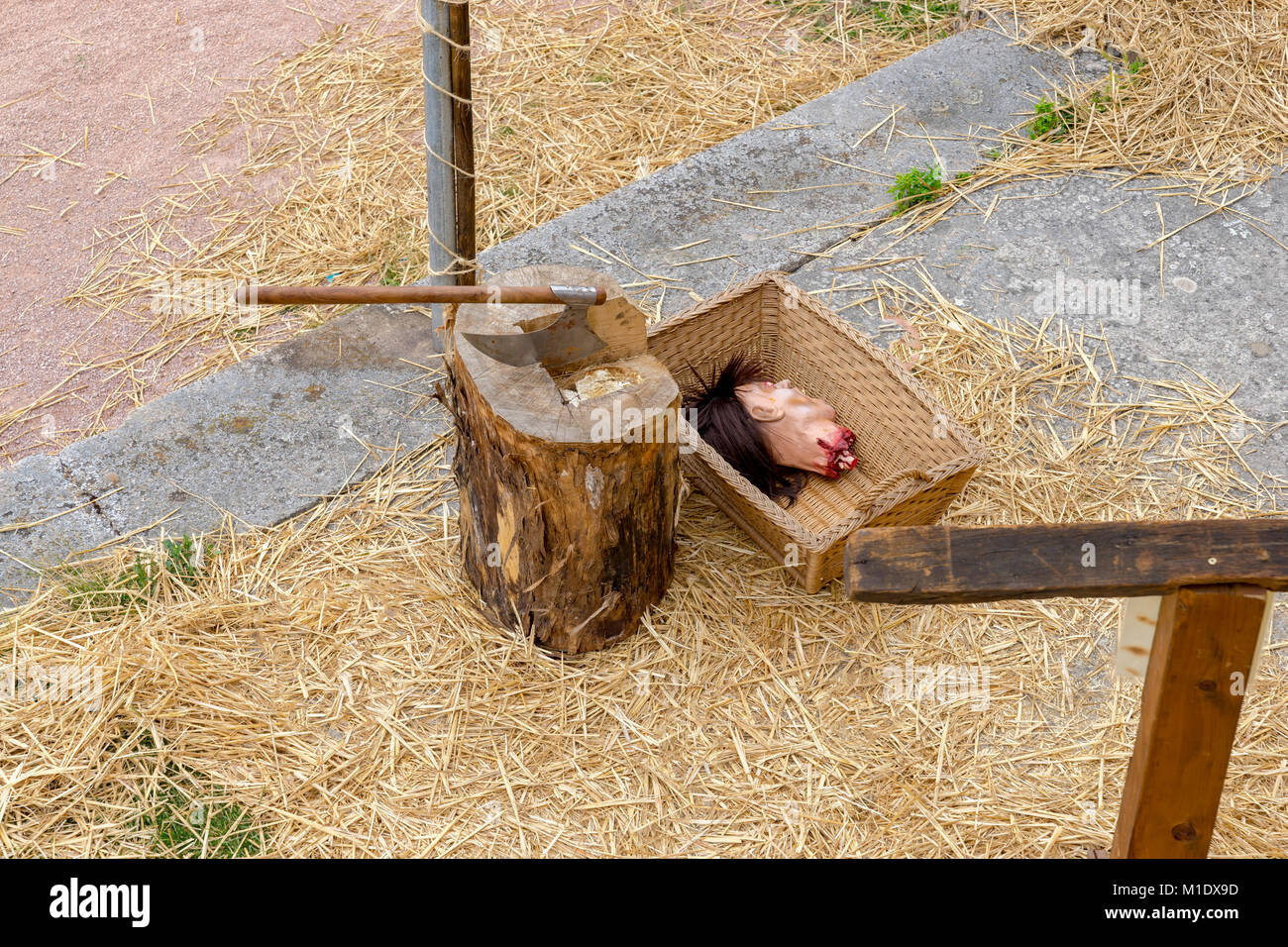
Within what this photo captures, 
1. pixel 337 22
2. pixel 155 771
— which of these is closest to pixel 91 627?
pixel 155 771

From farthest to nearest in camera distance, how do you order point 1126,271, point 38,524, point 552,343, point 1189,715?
point 1126,271
point 38,524
point 552,343
point 1189,715

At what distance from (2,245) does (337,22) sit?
218 centimetres

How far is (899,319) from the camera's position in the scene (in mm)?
4426

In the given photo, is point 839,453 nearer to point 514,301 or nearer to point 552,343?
point 552,343

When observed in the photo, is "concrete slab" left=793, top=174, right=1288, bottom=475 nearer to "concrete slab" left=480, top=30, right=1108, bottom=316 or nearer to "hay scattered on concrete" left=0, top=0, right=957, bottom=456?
"concrete slab" left=480, top=30, right=1108, bottom=316

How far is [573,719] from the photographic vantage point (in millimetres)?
3324

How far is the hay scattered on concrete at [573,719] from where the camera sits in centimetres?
307

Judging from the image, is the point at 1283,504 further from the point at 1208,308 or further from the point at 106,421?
the point at 106,421

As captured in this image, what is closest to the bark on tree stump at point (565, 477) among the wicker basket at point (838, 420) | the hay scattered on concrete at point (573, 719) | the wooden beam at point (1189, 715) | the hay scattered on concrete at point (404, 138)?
the hay scattered on concrete at point (573, 719)

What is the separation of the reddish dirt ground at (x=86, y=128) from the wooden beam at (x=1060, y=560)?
11.0 ft

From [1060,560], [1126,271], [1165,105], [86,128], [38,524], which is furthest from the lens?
[86,128]

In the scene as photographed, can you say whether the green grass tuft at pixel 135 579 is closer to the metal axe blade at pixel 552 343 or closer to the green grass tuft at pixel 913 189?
the metal axe blade at pixel 552 343

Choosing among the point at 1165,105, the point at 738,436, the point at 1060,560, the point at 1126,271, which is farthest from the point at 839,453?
the point at 1165,105

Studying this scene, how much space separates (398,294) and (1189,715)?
1938 millimetres
